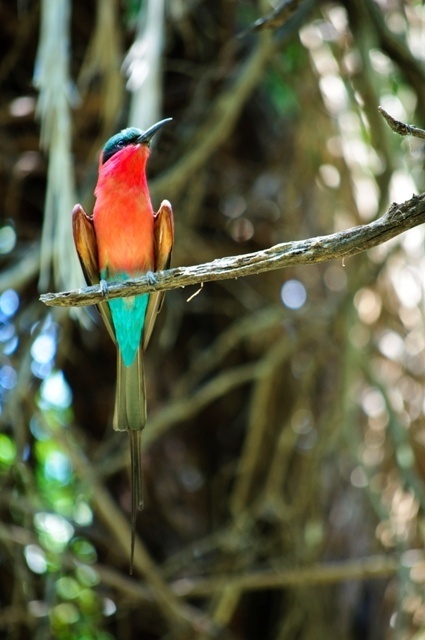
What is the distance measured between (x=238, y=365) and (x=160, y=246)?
7.63ft

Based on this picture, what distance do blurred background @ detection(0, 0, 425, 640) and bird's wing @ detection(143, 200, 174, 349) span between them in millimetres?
972

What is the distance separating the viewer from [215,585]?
4113mm

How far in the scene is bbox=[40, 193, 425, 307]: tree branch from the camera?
173cm

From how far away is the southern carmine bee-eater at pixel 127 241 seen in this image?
2.74m

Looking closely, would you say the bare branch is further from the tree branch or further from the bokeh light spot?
the bokeh light spot

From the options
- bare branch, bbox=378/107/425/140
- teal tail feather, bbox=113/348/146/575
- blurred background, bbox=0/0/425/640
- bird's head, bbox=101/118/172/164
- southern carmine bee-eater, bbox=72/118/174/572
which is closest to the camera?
bare branch, bbox=378/107/425/140

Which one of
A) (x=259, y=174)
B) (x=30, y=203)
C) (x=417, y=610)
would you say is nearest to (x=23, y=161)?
(x=30, y=203)

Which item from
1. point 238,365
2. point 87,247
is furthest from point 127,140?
point 238,365

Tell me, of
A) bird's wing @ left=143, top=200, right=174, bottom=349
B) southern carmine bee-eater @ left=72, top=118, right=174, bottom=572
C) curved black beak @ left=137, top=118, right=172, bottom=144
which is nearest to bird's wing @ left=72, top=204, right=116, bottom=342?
southern carmine bee-eater @ left=72, top=118, right=174, bottom=572

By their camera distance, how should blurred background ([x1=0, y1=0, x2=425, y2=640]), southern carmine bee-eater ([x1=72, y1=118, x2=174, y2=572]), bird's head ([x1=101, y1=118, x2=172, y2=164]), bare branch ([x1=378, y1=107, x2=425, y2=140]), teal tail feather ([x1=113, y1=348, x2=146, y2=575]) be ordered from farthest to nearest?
1. blurred background ([x1=0, y1=0, x2=425, y2=640])
2. bird's head ([x1=101, y1=118, x2=172, y2=164])
3. southern carmine bee-eater ([x1=72, y1=118, x2=174, y2=572])
4. teal tail feather ([x1=113, y1=348, x2=146, y2=575])
5. bare branch ([x1=378, y1=107, x2=425, y2=140])

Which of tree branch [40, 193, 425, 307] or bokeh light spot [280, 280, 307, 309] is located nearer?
tree branch [40, 193, 425, 307]

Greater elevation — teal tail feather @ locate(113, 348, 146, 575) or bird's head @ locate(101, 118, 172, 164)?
bird's head @ locate(101, 118, 172, 164)

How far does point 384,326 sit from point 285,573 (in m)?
1.35

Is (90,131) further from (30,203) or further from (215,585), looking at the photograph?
(215,585)
